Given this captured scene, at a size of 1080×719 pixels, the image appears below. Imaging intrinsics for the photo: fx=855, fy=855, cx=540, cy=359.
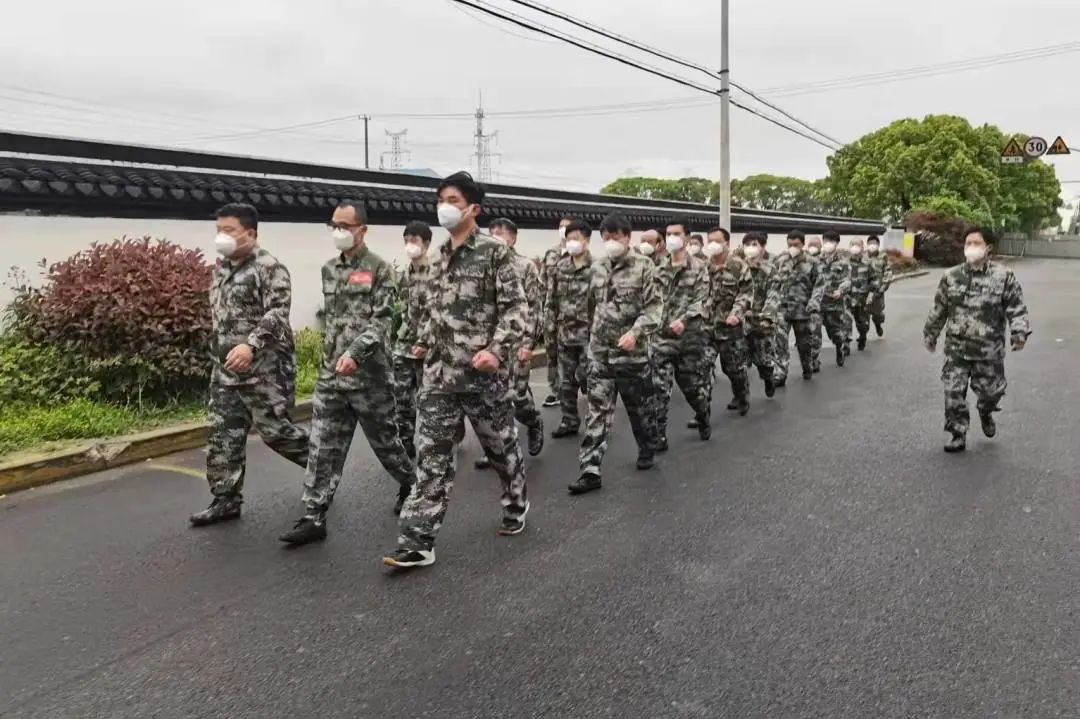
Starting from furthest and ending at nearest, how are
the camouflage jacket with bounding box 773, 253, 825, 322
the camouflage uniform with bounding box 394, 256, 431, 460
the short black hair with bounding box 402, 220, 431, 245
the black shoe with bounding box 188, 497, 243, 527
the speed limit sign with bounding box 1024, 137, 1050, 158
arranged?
the speed limit sign with bounding box 1024, 137, 1050, 158, the camouflage jacket with bounding box 773, 253, 825, 322, the short black hair with bounding box 402, 220, 431, 245, the camouflage uniform with bounding box 394, 256, 431, 460, the black shoe with bounding box 188, 497, 243, 527

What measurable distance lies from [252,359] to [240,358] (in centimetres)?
18

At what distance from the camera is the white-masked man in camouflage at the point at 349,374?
4453 millimetres

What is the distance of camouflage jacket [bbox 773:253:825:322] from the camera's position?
372 inches

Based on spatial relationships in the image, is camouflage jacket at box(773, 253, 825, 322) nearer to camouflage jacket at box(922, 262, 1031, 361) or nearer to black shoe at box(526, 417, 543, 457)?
camouflage jacket at box(922, 262, 1031, 361)

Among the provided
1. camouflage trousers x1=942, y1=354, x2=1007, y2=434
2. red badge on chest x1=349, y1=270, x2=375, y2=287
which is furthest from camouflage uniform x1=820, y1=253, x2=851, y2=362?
red badge on chest x1=349, y1=270, x2=375, y2=287

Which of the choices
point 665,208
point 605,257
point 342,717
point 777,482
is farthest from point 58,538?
point 665,208

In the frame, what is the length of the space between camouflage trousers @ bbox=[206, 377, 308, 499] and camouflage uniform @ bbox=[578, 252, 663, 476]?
1.88m

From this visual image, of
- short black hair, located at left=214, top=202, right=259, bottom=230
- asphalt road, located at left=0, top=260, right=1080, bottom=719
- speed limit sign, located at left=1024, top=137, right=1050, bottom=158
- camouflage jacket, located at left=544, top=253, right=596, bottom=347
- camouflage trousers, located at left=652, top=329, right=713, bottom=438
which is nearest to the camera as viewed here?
asphalt road, located at left=0, top=260, right=1080, bottom=719

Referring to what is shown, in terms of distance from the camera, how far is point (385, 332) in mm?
4520

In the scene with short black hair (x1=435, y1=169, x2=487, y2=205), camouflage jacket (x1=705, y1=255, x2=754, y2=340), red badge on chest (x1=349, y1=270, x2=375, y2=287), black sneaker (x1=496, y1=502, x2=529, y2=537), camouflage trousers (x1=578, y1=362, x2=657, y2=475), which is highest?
short black hair (x1=435, y1=169, x2=487, y2=205)

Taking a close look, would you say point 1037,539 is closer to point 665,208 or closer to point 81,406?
point 81,406

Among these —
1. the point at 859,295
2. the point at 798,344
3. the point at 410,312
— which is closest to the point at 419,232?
the point at 410,312

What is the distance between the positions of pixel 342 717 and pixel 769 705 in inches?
55.5

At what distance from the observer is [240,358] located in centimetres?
429
